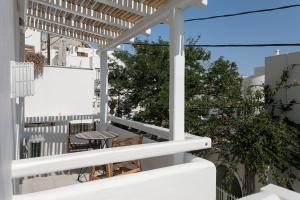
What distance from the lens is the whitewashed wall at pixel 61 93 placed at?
34.1ft

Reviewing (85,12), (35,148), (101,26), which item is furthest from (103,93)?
(85,12)

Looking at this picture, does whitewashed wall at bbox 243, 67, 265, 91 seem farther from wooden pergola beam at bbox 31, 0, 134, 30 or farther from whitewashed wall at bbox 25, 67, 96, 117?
wooden pergola beam at bbox 31, 0, 134, 30

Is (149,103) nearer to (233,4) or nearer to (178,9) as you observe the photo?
(178,9)

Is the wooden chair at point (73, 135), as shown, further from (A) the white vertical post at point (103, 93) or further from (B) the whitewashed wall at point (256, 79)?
(B) the whitewashed wall at point (256, 79)

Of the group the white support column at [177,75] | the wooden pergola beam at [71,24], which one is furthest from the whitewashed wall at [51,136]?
the white support column at [177,75]

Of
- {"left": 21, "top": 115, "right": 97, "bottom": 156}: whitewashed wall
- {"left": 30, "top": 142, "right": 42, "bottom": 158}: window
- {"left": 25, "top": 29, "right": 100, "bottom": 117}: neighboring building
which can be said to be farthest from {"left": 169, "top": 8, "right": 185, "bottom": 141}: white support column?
{"left": 25, "top": 29, "right": 100, "bottom": 117}: neighboring building

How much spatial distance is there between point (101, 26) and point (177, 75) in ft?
10.9

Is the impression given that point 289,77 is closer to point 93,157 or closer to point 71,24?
point 71,24

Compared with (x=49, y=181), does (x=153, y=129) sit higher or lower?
higher

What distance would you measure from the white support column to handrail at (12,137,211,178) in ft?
0.70

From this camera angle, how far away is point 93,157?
2381 mm

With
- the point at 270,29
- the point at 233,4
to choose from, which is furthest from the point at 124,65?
the point at 270,29

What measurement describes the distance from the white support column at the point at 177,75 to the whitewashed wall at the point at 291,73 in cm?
640

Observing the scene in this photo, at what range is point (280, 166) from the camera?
8.30 m
